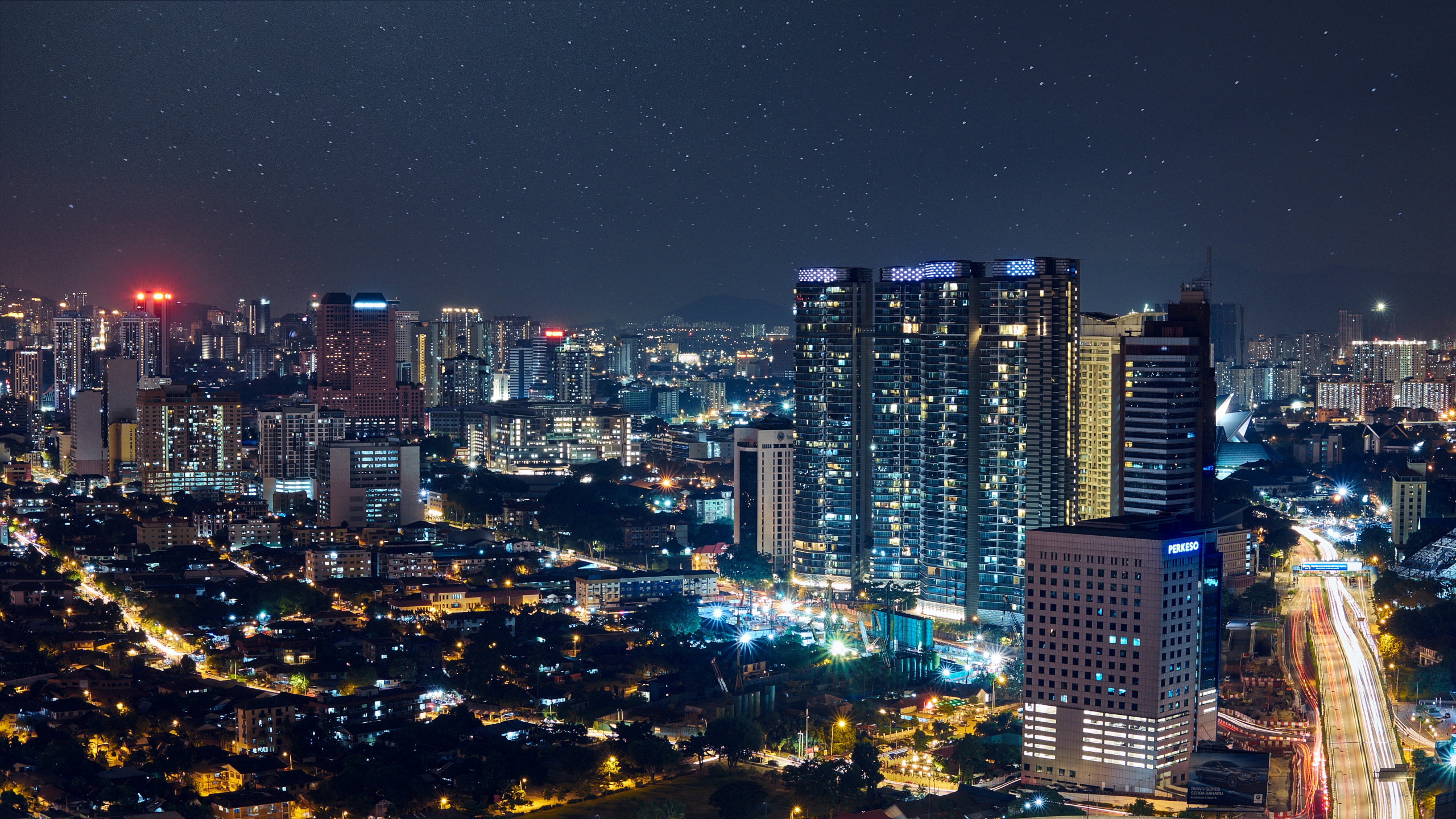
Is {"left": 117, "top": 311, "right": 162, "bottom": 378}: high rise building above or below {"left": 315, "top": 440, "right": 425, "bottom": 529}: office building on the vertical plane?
above

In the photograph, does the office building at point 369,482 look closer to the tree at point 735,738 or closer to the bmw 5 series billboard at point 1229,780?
the tree at point 735,738

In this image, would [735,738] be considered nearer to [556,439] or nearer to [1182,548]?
[1182,548]

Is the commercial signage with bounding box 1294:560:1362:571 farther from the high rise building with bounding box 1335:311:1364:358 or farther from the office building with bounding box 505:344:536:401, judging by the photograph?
the high rise building with bounding box 1335:311:1364:358

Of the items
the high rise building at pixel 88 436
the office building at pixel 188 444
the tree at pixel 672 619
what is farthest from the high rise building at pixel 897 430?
the high rise building at pixel 88 436

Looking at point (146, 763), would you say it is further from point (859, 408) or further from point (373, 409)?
point (373, 409)

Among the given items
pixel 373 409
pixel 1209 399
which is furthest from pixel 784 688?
pixel 373 409

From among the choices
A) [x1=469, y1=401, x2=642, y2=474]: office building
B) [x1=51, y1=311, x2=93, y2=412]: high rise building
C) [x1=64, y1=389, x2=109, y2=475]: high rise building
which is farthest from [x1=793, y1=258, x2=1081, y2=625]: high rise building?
[x1=51, y1=311, x2=93, y2=412]: high rise building

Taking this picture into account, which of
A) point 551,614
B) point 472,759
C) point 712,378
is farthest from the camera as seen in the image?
point 712,378

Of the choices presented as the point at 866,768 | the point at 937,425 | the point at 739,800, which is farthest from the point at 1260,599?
the point at 739,800
